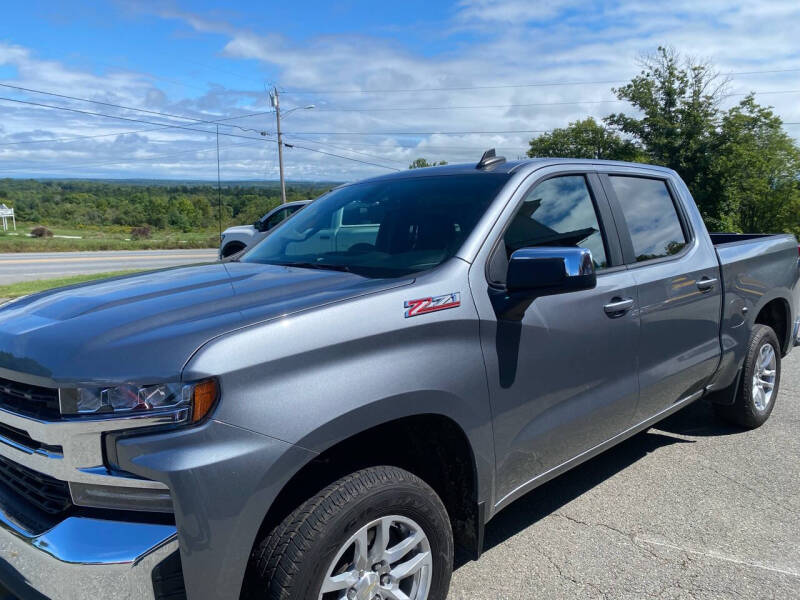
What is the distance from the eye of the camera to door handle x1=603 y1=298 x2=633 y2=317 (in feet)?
10.2

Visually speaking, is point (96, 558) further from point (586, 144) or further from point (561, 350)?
point (586, 144)

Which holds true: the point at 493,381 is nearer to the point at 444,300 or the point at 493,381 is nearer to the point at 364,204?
the point at 444,300

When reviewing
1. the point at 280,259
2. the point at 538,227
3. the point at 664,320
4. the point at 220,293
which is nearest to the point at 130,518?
the point at 220,293

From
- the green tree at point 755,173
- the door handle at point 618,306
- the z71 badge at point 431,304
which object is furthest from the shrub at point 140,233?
the z71 badge at point 431,304

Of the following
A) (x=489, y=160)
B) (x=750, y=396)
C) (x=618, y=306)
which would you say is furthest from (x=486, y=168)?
(x=750, y=396)

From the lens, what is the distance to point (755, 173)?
117 ft

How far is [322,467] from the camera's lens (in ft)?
6.98

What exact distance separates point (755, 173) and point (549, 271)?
129 feet

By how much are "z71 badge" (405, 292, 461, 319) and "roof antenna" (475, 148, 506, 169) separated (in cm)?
104

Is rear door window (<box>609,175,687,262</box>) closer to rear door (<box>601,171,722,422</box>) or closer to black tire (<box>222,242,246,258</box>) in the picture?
rear door (<box>601,171,722,422</box>)

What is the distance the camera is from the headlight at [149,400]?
1.79 meters

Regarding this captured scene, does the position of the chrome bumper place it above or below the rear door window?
below

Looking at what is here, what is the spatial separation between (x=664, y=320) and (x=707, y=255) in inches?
32.5

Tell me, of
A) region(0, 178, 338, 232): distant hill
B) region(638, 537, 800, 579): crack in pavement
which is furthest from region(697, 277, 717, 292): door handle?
region(0, 178, 338, 232): distant hill
